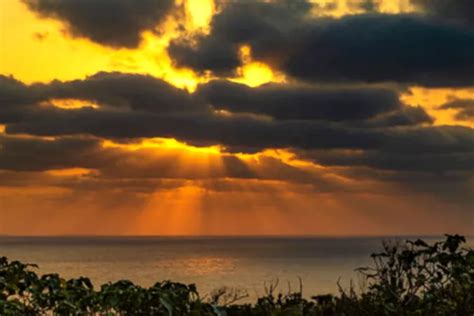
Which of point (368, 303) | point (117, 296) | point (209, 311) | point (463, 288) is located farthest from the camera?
point (368, 303)

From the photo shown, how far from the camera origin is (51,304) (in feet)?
23.4

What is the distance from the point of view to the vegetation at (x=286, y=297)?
269 inches

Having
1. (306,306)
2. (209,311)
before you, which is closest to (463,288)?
(306,306)

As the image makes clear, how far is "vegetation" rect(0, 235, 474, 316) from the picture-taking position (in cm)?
682

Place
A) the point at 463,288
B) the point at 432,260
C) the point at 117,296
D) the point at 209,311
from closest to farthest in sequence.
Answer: the point at 209,311 → the point at 117,296 → the point at 432,260 → the point at 463,288

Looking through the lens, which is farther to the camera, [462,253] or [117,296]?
[462,253]

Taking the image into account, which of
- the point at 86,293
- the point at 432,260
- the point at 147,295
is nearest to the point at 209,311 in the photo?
the point at 147,295

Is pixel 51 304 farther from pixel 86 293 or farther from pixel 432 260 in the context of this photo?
pixel 432 260

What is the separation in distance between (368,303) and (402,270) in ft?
2.51

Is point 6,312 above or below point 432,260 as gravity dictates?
below

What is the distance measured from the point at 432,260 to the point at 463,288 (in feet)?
3.08

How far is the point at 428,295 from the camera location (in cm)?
914

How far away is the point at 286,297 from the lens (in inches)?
419

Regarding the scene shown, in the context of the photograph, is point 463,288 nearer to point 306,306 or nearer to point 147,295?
point 306,306
